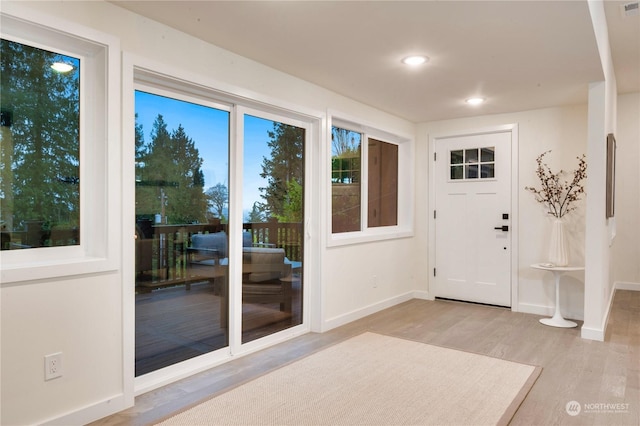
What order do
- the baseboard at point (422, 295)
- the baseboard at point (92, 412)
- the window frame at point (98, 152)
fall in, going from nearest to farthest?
the baseboard at point (92, 412) < the window frame at point (98, 152) < the baseboard at point (422, 295)

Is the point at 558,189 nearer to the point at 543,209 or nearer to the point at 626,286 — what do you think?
the point at 543,209

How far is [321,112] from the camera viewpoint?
388 cm

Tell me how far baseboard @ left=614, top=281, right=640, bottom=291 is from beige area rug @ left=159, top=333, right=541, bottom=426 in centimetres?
359

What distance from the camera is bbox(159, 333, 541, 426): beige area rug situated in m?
2.29

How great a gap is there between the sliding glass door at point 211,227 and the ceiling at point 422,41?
53 cm

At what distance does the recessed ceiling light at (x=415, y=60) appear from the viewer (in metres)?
3.08

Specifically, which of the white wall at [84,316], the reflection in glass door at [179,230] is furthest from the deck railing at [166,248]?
the white wall at [84,316]

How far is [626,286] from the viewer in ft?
18.3

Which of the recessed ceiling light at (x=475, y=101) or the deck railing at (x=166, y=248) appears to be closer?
the deck railing at (x=166, y=248)

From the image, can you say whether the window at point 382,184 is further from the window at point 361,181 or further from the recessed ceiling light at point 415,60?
the recessed ceiling light at point 415,60

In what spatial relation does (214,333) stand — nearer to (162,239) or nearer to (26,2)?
(162,239)

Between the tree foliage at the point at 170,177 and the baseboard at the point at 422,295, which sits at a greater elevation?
the tree foliage at the point at 170,177

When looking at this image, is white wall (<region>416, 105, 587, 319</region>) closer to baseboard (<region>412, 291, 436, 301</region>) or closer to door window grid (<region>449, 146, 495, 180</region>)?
door window grid (<region>449, 146, 495, 180</region>)

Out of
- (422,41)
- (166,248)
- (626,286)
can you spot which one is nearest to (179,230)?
(166,248)
